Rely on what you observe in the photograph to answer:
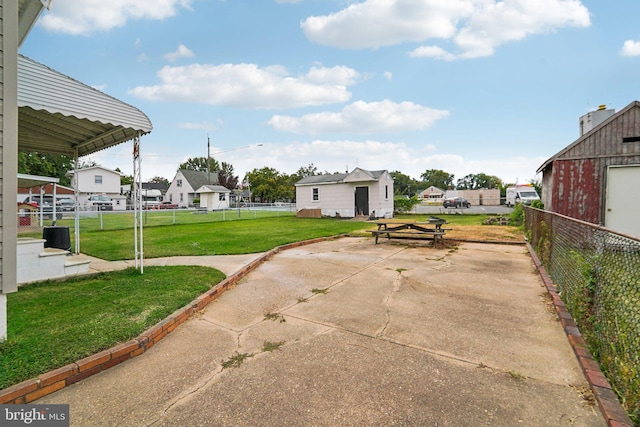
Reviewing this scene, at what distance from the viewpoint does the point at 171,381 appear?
2342 millimetres

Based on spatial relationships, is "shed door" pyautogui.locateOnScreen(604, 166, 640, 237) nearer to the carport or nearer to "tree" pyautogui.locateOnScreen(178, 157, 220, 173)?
the carport

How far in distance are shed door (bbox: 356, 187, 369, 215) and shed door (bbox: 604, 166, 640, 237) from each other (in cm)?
1328

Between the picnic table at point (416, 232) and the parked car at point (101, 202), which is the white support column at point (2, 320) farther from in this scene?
the parked car at point (101, 202)

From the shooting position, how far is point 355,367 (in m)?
2.50

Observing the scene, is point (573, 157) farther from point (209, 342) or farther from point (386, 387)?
point (209, 342)

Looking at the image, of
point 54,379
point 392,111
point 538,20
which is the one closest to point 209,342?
point 54,379

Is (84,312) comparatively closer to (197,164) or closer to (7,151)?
(7,151)

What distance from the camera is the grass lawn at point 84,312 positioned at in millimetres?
2486

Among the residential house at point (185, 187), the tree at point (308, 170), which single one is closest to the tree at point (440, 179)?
the tree at point (308, 170)

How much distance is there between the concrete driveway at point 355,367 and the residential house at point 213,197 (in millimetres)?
34368

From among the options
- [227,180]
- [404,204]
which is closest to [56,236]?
[404,204]

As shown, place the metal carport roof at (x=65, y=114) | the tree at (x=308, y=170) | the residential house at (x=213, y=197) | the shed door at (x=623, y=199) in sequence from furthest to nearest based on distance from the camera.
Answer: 1. the tree at (x=308, y=170)
2. the residential house at (x=213, y=197)
3. the shed door at (x=623, y=199)
4. the metal carport roof at (x=65, y=114)

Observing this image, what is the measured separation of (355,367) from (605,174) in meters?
9.84

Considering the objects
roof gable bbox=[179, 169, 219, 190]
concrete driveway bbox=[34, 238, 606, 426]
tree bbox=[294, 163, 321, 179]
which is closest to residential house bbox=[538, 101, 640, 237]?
concrete driveway bbox=[34, 238, 606, 426]
